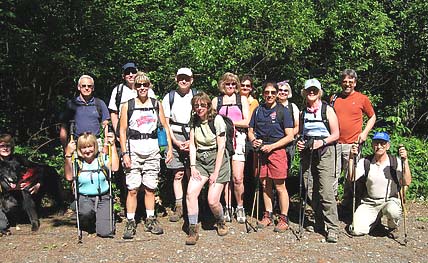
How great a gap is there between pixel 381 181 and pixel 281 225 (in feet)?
4.55

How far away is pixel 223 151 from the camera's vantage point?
6.22 metres

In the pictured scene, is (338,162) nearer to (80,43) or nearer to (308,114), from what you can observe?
(308,114)

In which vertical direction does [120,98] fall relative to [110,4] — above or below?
below

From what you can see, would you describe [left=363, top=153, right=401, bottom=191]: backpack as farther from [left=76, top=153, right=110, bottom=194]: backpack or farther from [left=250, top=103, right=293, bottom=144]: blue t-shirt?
[left=76, top=153, right=110, bottom=194]: backpack

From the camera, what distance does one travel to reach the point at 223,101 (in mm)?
6738

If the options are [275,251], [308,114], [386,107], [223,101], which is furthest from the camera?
[386,107]

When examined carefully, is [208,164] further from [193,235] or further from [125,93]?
[125,93]

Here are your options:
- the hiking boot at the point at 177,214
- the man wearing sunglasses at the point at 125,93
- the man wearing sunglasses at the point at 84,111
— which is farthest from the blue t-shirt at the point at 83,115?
the hiking boot at the point at 177,214

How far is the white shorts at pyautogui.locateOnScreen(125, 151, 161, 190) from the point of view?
630cm

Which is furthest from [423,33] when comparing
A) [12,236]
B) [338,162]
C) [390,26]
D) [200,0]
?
[12,236]

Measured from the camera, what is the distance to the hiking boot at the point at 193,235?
6039 millimetres

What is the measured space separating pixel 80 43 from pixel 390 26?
6736 millimetres

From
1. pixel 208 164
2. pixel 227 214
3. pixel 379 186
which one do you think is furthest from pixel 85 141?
pixel 379 186

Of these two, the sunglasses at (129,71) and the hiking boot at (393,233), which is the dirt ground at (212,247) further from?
the sunglasses at (129,71)
